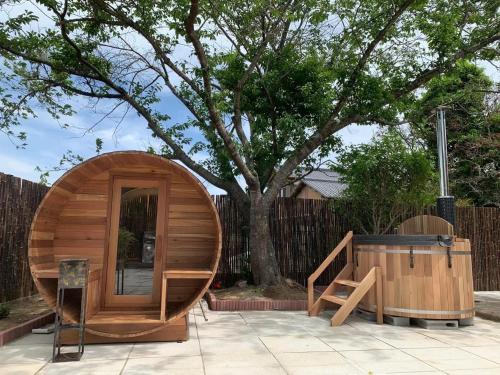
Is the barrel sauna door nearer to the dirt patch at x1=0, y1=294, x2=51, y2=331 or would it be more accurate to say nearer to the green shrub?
the dirt patch at x1=0, y1=294, x2=51, y2=331

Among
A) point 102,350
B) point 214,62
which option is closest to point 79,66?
point 214,62

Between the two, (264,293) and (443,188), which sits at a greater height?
(443,188)

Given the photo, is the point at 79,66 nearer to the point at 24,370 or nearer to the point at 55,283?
the point at 55,283

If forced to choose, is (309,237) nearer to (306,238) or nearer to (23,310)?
(306,238)

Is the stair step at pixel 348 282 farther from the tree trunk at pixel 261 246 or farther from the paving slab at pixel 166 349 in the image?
the paving slab at pixel 166 349

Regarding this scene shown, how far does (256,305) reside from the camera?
7.05m

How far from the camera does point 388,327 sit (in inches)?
227

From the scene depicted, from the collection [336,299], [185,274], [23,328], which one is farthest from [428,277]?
[23,328]

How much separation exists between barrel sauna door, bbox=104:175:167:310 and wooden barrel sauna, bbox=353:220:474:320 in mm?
3546

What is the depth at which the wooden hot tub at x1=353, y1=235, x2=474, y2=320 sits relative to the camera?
575 centimetres

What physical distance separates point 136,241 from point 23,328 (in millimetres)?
1786

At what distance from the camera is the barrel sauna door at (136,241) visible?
18.4 ft

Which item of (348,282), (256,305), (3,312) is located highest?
(348,282)

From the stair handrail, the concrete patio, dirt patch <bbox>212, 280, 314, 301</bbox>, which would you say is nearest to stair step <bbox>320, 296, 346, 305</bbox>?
the stair handrail
